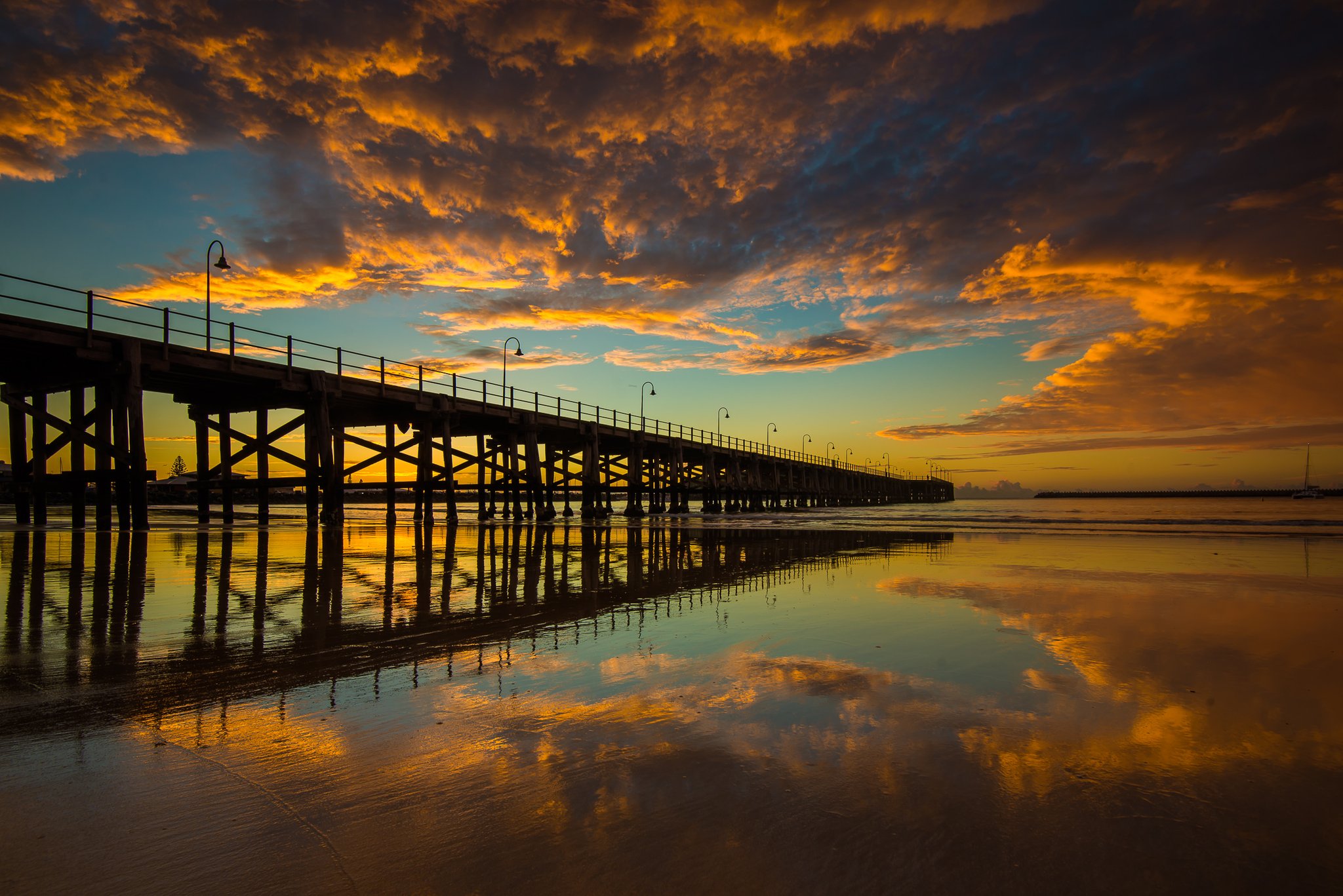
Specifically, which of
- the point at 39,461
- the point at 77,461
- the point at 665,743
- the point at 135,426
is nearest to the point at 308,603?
the point at 665,743

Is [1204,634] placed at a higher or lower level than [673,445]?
lower

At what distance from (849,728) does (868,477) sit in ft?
441

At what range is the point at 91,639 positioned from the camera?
5.85 m

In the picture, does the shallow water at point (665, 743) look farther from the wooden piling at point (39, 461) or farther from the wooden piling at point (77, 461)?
Answer: the wooden piling at point (39, 461)

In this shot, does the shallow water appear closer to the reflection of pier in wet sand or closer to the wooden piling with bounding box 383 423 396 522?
the reflection of pier in wet sand

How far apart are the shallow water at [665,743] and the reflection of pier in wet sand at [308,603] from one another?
62 millimetres

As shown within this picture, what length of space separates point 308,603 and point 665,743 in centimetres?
607

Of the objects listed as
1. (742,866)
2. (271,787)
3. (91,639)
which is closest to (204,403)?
(91,639)

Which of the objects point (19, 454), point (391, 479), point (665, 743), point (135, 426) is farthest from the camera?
point (391, 479)

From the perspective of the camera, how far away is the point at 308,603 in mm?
8016

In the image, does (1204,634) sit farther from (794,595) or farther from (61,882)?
(61,882)

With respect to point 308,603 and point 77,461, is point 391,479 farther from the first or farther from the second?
point 308,603

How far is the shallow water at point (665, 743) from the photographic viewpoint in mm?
2430

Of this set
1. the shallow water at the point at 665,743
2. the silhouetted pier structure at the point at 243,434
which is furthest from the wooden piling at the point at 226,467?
the shallow water at the point at 665,743
